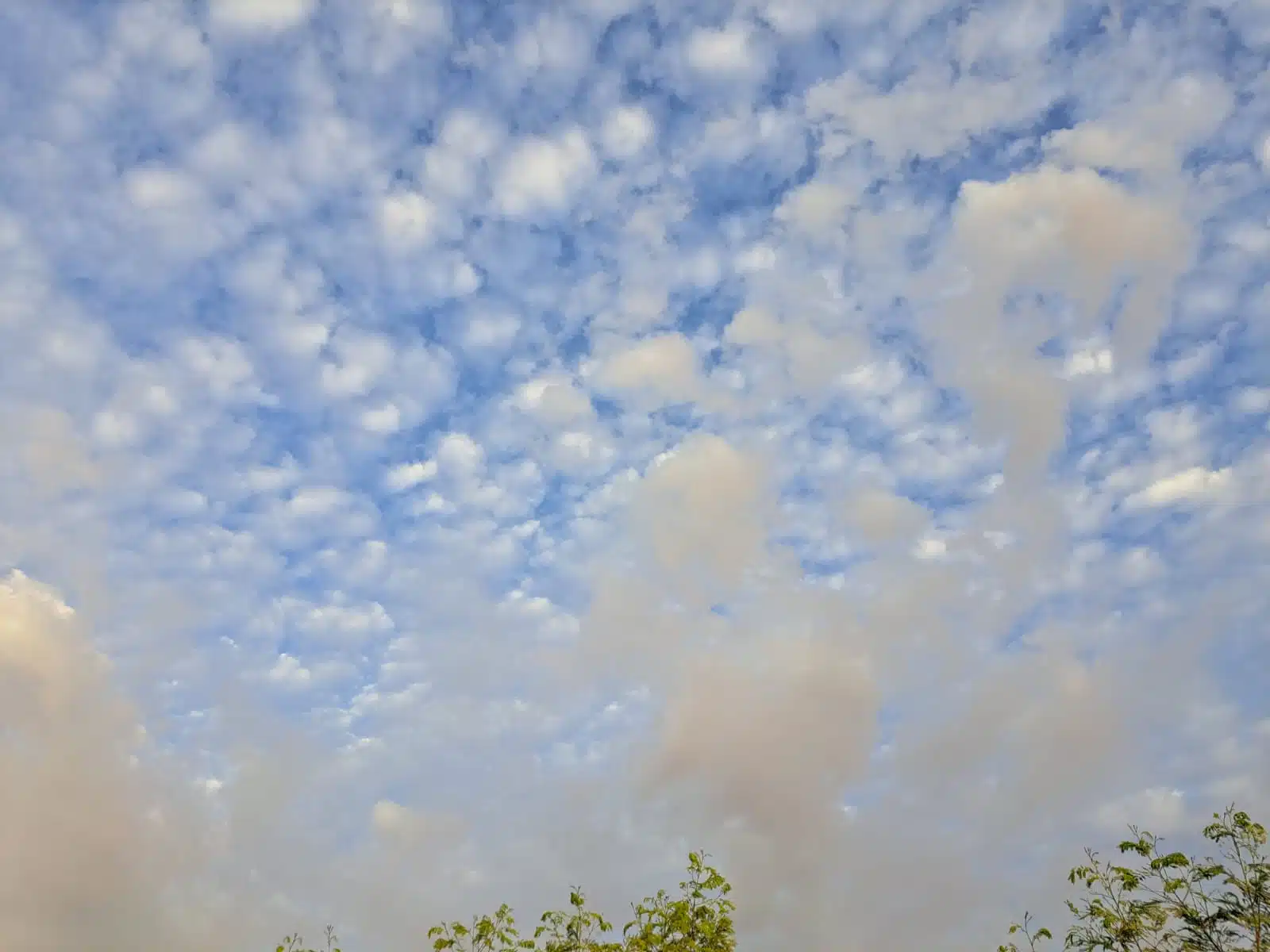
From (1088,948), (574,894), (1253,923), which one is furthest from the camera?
(574,894)

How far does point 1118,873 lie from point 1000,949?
163 inches

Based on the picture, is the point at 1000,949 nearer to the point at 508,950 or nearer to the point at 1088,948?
Result: the point at 1088,948

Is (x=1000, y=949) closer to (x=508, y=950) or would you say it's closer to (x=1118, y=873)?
(x=1118, y=873)

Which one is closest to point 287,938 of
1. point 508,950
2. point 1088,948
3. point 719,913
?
point 508,950

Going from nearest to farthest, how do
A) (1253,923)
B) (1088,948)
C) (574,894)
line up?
(1253,923) < (1088,948) < (574,894)

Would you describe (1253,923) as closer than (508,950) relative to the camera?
Yes

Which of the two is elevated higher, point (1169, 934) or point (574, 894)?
point (574, 894)

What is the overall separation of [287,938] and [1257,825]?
28.6m

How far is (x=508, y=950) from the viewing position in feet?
106

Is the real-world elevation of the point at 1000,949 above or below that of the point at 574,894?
below

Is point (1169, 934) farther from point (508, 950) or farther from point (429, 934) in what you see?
point (429, 934)

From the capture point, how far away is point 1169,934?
98.6 feet

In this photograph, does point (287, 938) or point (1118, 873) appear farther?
point (287, 938)

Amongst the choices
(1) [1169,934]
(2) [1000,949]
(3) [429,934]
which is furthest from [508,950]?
(1) [1169,934]
